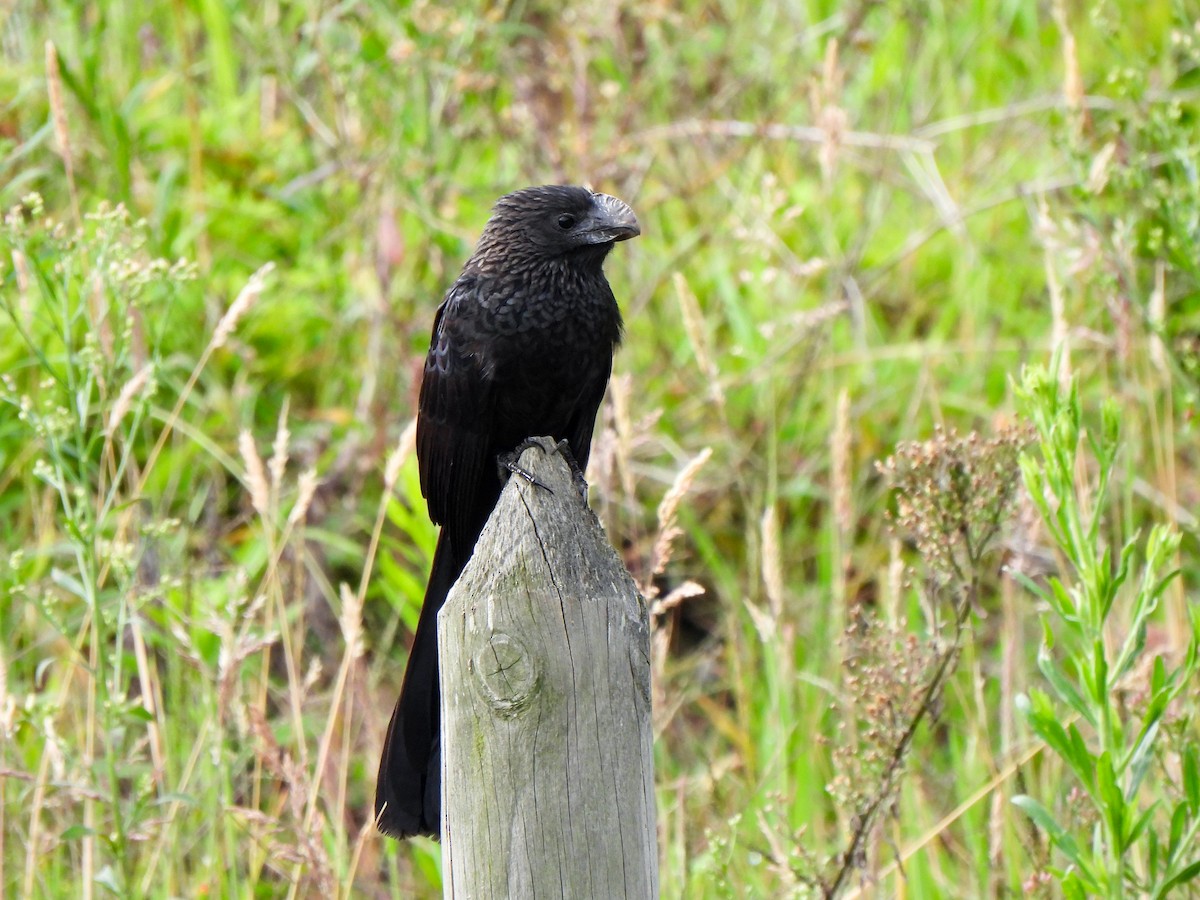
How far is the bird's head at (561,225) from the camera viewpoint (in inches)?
107

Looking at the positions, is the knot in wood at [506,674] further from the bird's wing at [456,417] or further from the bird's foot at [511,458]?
the bird's wing at [456,417]

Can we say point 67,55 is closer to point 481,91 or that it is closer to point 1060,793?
point 481,91

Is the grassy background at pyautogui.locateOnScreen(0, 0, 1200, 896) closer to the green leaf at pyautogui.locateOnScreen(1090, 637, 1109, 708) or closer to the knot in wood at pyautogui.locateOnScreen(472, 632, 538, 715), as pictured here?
the green leaf at pyautogui.locateOnScreen(1090, 637, 1109, 708)

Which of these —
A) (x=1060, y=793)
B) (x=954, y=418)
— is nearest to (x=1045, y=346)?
(x=954, y=418)

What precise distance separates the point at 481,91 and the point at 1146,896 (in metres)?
3.07

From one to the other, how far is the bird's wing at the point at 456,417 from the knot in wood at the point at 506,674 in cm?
123

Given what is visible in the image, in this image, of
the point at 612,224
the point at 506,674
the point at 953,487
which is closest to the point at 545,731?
the point at 506,674

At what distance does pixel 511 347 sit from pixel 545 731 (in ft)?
4.23

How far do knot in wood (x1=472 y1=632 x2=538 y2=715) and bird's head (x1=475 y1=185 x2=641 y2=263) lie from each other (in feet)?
4.49

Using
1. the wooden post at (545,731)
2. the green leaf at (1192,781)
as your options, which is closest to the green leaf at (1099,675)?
the green leaf at (1192,781)

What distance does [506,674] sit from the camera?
1.48m

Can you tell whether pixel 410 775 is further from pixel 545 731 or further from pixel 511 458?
pixel 511 458

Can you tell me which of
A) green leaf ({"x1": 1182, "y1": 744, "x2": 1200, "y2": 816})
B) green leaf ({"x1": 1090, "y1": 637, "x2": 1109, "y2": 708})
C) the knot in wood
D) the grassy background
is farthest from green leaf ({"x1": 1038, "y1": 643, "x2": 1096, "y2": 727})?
the knot in wood

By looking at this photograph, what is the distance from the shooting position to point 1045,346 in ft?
14.3
